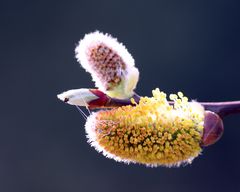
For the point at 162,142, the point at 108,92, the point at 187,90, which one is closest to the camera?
the point at 162,142

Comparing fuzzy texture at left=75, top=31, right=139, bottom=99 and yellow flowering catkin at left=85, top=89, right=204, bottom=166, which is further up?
fuzzy texture at left=75, top=31, right=139, bottom=99

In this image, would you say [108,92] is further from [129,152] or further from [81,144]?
[81,144]

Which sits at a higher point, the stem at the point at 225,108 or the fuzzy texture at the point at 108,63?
the fuzzy texture at the point at 108,63

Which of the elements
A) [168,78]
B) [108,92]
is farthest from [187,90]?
[108,92]

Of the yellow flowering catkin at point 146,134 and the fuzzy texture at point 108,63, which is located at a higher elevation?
the fuzzy texture at point 108,63

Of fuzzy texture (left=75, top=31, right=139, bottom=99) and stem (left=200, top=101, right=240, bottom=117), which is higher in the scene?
fuzzy texture (left=75, top=31, right=139, bottom=99)
